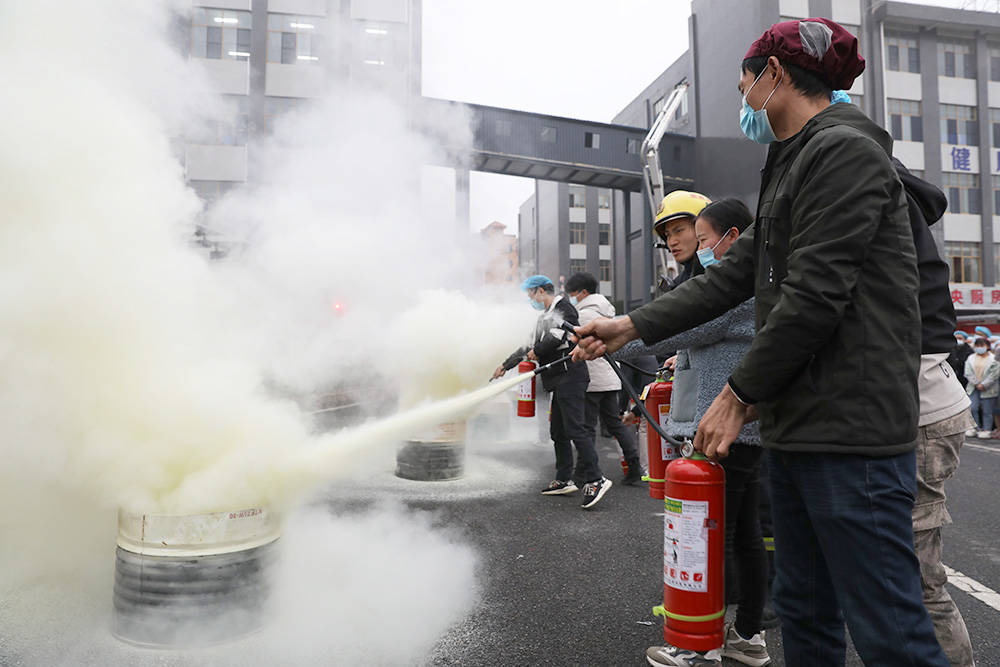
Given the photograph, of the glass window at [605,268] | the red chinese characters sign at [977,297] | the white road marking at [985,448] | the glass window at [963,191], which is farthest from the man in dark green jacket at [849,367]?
the glass window at [605,268]

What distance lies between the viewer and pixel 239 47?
604cm

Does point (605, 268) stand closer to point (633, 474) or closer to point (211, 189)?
point (633, 474)

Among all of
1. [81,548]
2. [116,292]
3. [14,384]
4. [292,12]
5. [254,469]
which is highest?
[292,12]

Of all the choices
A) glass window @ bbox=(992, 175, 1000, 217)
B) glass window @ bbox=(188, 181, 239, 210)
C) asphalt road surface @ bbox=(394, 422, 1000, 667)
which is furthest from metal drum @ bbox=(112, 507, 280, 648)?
glass window @ bbox=(992, 175, 1000, 217)

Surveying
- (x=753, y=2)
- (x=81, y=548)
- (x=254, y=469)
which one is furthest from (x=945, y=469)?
(x=753, y=2)

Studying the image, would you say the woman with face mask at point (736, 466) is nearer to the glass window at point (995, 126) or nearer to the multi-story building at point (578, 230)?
the glass window at point (995, 126)

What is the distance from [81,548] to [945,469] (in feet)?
12.2

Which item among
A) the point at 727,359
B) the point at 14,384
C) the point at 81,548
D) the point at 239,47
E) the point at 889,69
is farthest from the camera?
the point at 889,69

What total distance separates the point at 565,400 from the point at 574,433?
29 cm

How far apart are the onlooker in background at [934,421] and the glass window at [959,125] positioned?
106 ft

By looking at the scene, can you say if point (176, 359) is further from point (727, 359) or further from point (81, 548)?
point (727, 359)

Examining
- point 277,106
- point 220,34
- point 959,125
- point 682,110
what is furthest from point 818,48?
point 959,125

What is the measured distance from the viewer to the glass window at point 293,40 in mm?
6641

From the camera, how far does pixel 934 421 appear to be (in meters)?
1.91
